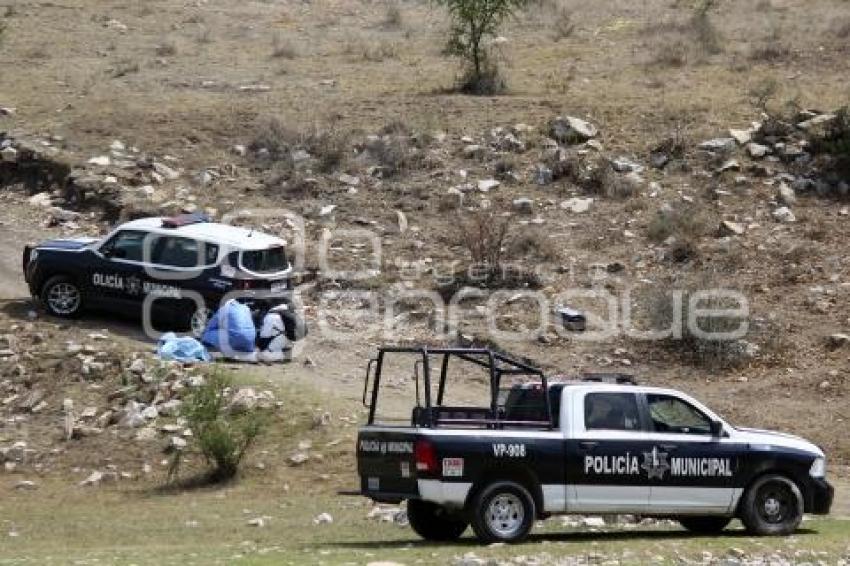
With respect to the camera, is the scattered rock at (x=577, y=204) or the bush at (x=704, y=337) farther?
the scattered rock at (x=577, y=204)

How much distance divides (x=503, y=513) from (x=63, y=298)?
38.7ft

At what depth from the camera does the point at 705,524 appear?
53.5 feet

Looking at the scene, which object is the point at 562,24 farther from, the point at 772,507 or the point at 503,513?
the point at 503,513

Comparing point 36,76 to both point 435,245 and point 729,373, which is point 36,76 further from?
point 729,373

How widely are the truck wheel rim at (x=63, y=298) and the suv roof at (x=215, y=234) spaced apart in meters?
1.20

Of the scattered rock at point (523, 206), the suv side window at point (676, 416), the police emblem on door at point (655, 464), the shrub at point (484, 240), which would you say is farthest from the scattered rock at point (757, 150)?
the police emblem on door at point (655, 464)

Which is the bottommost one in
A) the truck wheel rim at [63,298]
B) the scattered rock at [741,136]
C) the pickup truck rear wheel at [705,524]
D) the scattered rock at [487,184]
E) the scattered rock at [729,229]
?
the pickup truck rear wheel at [705,524]

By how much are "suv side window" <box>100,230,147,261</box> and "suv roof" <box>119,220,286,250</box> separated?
0.11 metres

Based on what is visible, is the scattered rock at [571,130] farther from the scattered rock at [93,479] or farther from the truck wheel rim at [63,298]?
the scattered rock at [93,479]

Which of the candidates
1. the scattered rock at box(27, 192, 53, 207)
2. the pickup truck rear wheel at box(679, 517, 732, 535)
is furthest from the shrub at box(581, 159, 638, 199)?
the pickup truck rear wheel at box(679, 517, 732, 535)

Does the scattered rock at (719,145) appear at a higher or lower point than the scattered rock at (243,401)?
higher

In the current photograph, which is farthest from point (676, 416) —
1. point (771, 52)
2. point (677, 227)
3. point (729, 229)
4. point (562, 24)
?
point (562, 24)

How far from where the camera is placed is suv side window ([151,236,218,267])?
24203 mm

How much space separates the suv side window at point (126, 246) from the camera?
967 inches
